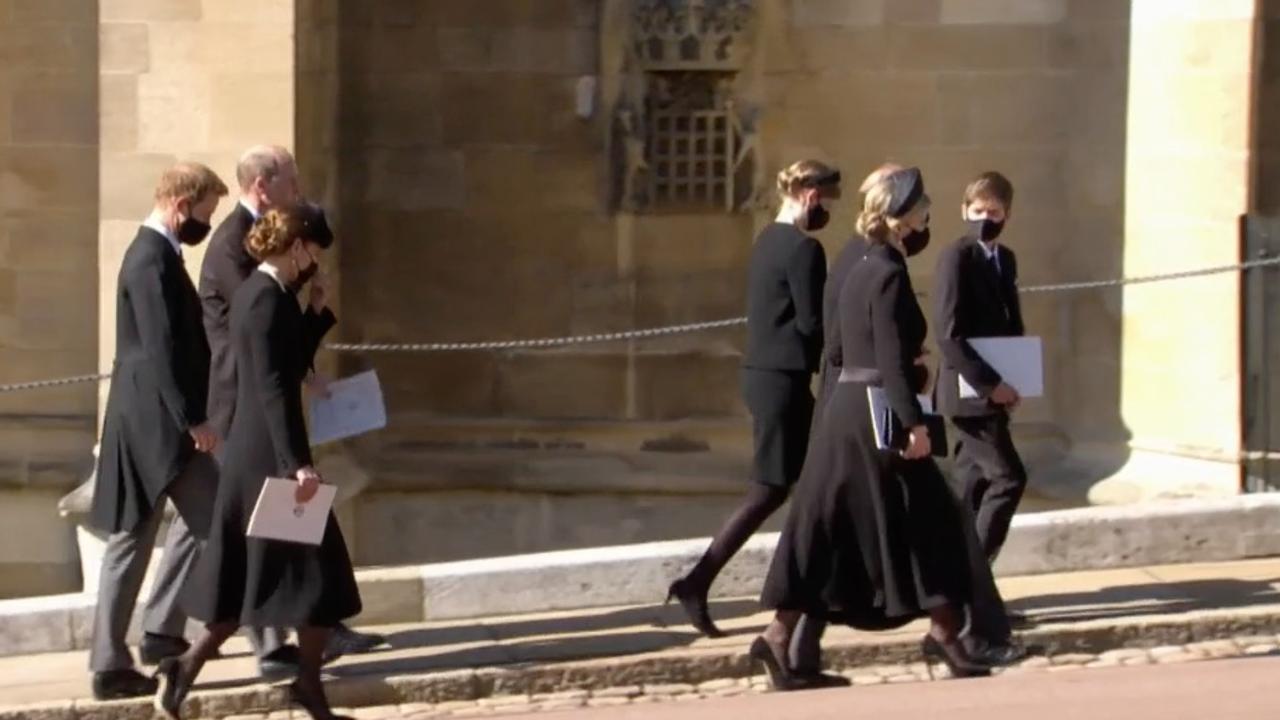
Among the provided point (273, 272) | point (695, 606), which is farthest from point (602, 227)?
point (273, 272)

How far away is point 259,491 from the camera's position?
23.7 ft

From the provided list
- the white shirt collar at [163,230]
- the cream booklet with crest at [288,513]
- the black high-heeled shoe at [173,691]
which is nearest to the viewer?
the cream booklet with crest at [288,513]

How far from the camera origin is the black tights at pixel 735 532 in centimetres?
834

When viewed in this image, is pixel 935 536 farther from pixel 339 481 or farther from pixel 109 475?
pixel 339 481

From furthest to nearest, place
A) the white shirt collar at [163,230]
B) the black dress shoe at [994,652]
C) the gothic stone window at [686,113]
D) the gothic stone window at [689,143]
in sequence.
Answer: the gothic stone window at [689,143] → the gothic stone window at [686,113] → the black dress shoe at [994,652] → the white shirt collar at [163,230]

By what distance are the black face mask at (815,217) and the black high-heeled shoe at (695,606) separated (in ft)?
4.12


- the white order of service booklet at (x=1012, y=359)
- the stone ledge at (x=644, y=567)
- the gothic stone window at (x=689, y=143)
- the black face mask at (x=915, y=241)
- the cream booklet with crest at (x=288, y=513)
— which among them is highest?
the gothic stone window at (x=689, y=143)

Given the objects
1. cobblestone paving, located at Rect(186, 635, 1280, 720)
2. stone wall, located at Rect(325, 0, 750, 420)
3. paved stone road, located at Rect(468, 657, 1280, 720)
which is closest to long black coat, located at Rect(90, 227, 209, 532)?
cobblestone paving, located at Rect(186, 635, 1280, 720)

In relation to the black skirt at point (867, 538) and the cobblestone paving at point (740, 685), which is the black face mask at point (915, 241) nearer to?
the black skirt at point (867, 538)

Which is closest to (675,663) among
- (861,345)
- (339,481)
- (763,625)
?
(763,625)

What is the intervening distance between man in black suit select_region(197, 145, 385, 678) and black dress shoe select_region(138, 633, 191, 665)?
0.31m

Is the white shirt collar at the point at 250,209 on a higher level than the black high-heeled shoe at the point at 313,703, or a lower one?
higher

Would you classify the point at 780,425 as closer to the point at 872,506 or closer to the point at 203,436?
the point at 872,506

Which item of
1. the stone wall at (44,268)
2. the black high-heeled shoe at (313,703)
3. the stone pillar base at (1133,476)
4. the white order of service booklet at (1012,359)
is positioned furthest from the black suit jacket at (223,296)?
the stone pillar base at (1133,476)
